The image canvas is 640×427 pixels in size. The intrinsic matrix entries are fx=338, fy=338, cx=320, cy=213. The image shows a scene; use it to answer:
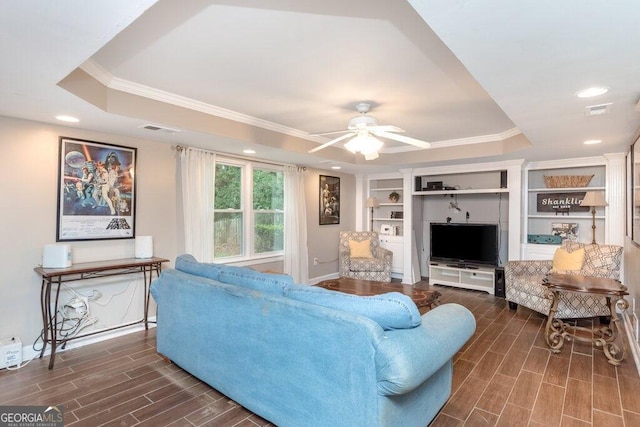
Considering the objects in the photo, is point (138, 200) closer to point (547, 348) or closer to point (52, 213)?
point (52, 213)

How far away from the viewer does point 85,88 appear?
99.3 inches

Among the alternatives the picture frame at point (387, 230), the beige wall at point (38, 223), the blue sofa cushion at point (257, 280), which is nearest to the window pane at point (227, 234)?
the beige wall at point (38, 223)

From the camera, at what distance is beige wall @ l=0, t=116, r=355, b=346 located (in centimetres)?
296

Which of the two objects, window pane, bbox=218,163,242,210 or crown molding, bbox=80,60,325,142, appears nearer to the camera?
crown molding, bbox=80,60,325,142

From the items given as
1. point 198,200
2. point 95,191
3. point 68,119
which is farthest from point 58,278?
point 198,200

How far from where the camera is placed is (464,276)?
230 inches

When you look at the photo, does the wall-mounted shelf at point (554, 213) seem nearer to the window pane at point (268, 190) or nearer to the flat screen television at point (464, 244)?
the flat screen television at point (464, 244)

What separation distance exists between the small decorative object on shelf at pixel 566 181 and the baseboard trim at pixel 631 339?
1.86 meters

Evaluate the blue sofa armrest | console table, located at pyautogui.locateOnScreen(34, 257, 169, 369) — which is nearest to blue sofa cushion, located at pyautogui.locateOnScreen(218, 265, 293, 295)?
the blue sofa armrest

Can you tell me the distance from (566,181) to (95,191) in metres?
6.17

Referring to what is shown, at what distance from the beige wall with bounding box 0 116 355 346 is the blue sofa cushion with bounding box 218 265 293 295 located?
70.9 inches

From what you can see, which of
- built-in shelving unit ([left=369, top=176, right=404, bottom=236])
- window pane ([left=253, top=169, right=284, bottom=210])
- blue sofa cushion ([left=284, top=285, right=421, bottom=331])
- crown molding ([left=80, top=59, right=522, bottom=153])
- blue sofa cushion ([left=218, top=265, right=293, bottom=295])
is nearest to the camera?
blue sofa cushion ([left=284, top=285, right=421, bottom=331])

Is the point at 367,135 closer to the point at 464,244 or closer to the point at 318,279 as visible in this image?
the point at 464,244

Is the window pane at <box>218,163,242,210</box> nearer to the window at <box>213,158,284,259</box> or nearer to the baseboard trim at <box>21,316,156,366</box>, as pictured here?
the window at <box>213,158,284,259</box>
